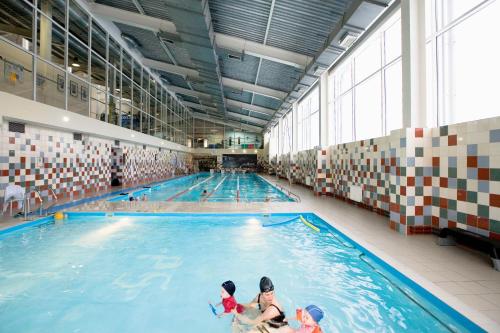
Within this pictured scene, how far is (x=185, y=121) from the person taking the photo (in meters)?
24.0

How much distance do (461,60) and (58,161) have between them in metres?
9.71

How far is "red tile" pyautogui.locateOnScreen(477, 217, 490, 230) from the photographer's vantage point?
3.32m

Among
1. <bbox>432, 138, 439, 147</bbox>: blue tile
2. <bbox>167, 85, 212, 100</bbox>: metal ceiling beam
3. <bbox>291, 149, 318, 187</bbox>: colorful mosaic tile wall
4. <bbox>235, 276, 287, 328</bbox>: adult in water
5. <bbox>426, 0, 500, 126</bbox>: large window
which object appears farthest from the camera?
<bbox>167, 85, 212, 100</bbox>: metal ceiling beam

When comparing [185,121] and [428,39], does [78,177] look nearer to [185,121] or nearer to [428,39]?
[428,39]

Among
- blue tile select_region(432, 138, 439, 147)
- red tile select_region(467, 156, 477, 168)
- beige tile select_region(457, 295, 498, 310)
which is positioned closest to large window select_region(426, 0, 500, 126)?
blue tile select_region(432, 138, 439, 147)

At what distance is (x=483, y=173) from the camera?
3.38m

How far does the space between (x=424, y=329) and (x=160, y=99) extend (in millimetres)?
17194

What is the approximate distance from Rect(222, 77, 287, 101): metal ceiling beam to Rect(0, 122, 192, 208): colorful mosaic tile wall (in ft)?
18.9

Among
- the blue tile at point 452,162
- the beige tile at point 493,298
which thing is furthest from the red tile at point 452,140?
the beige tile at point 493,298

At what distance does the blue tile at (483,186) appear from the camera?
3316 millimetres

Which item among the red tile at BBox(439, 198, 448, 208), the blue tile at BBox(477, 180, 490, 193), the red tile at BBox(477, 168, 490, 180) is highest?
the red tile at BBox(477, 168, 490, 180)

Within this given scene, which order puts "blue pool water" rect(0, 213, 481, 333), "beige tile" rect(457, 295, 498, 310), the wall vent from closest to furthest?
1. "beige tile" rect(457, 295, 498, 310)
2. "blue pool water" rect(0, 213, 481, 333)
3. the wall vent

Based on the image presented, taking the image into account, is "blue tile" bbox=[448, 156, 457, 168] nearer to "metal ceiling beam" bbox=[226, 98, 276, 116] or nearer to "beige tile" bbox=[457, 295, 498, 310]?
"beige tile" bbox=[457, 295, 498, 310]

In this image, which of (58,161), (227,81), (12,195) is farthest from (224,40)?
(12,195)
